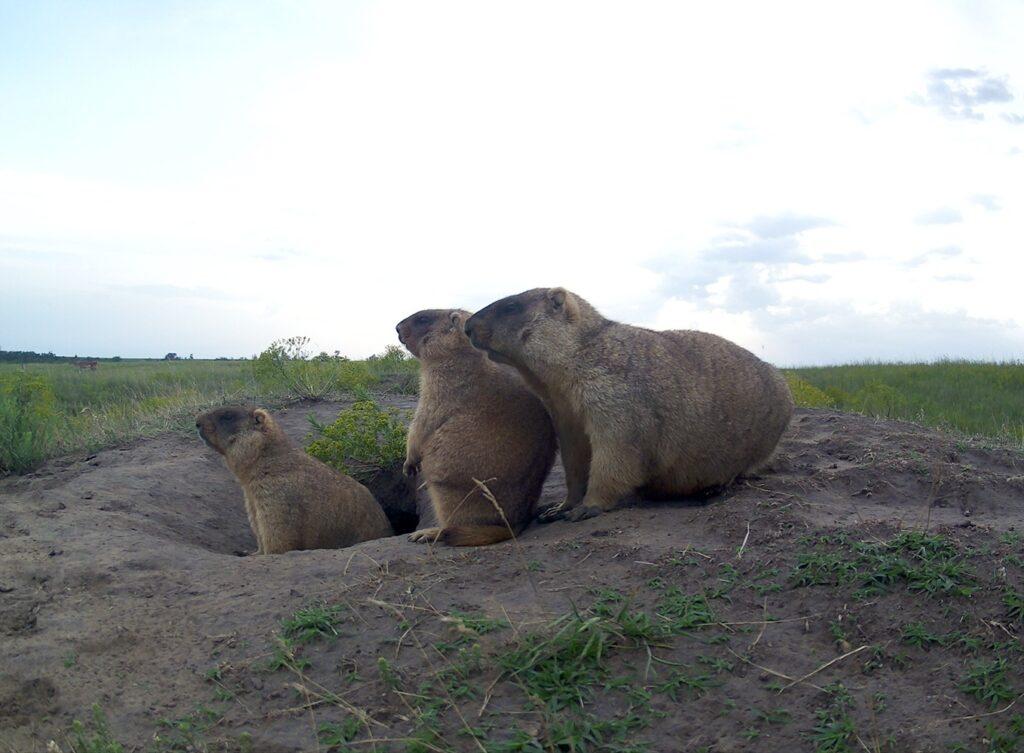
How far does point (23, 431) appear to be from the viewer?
870 centimetres

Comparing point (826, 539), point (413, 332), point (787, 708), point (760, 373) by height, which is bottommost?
point (787, 708)

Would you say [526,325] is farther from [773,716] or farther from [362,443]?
[773,716]

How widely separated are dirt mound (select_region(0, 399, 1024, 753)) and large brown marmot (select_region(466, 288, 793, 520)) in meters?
0.43

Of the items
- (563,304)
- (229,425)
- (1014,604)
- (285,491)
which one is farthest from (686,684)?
(229,425)

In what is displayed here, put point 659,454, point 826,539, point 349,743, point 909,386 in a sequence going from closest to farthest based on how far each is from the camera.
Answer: point 349,743 → point 826,539 → point 659,454 → point 909,386

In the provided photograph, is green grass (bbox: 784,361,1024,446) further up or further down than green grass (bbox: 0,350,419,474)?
further down

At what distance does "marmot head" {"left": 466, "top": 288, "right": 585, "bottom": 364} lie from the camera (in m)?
6.21

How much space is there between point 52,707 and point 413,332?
381cm

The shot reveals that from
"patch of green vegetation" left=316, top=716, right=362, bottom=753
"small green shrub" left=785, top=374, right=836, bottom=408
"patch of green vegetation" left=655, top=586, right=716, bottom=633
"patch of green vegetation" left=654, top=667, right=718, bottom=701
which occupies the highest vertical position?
"small green shrub" left=785, top=374, right=836, bottom=408

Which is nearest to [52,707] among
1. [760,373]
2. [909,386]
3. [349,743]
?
[349,743]

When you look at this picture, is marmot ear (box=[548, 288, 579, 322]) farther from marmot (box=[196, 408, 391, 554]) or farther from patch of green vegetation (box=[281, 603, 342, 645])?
patch of green vegetation (box=[281, 603, 342, 645])

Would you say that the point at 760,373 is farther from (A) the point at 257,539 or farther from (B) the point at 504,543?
(A) the point at 257,539

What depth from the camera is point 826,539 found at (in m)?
4.54

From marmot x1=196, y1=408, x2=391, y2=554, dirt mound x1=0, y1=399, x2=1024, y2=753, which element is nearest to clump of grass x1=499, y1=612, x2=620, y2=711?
dirt mound x1=0, y1=399, x2=1024, y2=753
